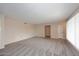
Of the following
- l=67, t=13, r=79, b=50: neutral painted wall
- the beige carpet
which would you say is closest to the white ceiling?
l=67, t=13, r=79, b=50: neutral painted wall

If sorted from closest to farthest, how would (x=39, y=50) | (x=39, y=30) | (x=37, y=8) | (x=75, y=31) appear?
(x=37, y=8) < (x=39, y=50) < (x=75, y=31) < (x=39, y=30)

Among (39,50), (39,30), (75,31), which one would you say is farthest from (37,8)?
(39,30)

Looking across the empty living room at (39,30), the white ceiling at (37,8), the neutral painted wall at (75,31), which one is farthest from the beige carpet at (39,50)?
the white ceiling at (37,8)

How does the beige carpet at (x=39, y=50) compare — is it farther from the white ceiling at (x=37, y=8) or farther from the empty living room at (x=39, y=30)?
the white ceiling at (x=37, y=8)

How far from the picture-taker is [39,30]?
14742 millimetres

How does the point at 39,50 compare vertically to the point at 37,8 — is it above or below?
below

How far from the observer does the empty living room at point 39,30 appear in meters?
4.80

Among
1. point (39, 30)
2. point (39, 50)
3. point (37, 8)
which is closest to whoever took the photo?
point (37, 8)

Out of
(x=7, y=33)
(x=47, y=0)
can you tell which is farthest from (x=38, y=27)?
(x=47, y=0)

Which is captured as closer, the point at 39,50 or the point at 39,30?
the point at 39,50

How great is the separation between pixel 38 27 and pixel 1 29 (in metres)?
9.34

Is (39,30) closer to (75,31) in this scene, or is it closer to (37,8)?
(75,31)

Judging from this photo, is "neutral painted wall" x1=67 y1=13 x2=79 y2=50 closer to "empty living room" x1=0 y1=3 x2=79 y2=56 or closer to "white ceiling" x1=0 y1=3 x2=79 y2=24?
"empty living room" x1=0 y1=3 x2=79 y2=56

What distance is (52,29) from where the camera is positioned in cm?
1309
